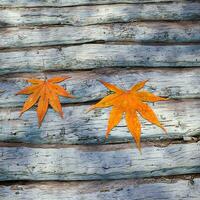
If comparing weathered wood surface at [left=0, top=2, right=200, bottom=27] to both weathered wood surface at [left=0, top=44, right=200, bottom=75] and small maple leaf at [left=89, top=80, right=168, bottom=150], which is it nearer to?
weathered wood surface at [left=0, top=44, right=200, bottom=75]

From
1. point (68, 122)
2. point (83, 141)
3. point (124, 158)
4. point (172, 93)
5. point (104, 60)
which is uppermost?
point (104, 60)

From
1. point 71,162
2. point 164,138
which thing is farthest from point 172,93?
point 71,162

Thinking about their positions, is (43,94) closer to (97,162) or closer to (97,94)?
(97,94)

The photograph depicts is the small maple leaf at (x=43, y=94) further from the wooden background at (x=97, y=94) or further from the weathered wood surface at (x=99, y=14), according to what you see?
the weathered wood surface at (x=99, y=14)

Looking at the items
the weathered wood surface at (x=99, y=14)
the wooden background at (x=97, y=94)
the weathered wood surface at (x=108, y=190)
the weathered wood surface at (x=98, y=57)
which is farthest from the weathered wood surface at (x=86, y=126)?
the weathered wood surface at (x=99, y=14)

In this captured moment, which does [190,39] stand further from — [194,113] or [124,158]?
[124,158]

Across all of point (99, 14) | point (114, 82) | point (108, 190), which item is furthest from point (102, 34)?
point (108, 190)
